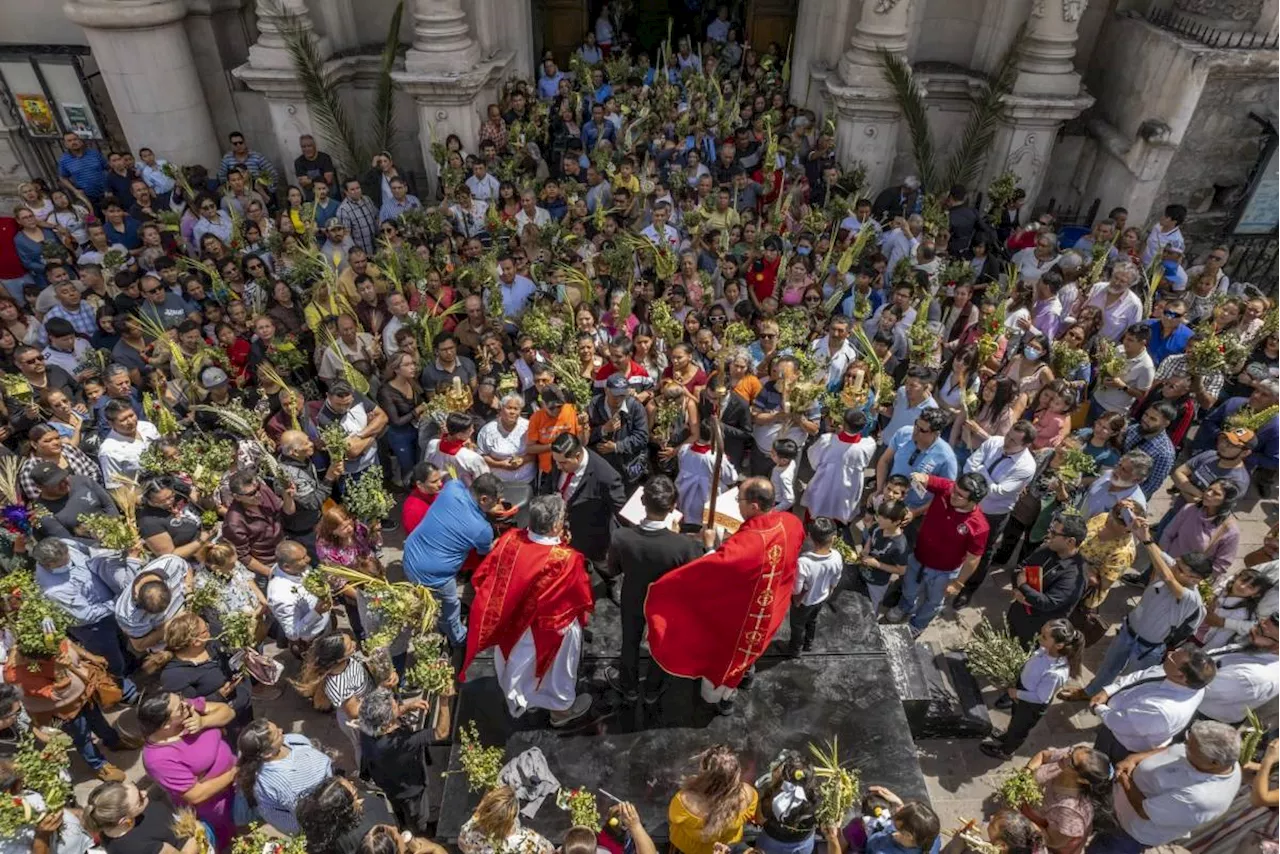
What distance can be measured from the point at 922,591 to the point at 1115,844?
219 cm

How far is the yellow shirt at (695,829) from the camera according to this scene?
13.0 ft

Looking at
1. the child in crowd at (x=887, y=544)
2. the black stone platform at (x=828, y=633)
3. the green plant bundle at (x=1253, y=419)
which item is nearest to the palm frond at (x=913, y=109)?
the green plant bundle at (x=1253, y=419)

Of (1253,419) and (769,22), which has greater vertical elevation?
(769,22)

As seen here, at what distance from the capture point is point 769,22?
52.3ft

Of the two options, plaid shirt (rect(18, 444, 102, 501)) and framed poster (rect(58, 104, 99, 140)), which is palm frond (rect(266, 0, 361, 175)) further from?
plaid shirt (rect(18, 444, 102, 501))

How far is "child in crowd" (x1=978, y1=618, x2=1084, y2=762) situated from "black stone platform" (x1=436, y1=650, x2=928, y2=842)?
867 mm

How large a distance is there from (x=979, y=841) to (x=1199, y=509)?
3624mm

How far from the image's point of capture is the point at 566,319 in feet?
25.0

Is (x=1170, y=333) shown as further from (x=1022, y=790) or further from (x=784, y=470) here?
(x=1022, y=790)

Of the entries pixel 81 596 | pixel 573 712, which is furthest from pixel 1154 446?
pixel 81 596

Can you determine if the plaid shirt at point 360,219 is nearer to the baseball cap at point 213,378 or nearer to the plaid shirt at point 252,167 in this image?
the plaid shirt at point 252,167

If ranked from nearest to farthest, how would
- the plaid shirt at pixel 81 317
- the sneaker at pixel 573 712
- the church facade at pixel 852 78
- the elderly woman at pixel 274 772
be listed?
1. the elderly woman at pixel 274 772
2. the sneaker at pixel 573 712
3. the plaid shirt at pixel 81 317
4. the church facade at pixel 852 78

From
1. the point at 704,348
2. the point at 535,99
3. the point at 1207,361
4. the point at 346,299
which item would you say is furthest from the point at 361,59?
the point at 1207,361

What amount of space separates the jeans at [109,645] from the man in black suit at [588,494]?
3.38m
